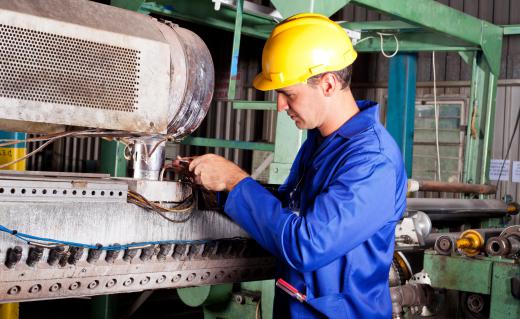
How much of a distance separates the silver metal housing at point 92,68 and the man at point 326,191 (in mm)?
A: 224

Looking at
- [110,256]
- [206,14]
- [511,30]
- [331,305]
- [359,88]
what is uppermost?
[511,30]

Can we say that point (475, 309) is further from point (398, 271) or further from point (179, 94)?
point (179, 94)

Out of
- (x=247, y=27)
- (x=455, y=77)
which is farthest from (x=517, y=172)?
(x=247, y=27)

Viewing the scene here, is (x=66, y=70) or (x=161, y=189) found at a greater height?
(x=66, y=70)

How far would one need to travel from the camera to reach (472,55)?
509 cm

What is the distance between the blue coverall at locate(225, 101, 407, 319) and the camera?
5.73 feet

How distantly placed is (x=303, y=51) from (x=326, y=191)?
421 mm

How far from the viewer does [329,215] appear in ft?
5.68

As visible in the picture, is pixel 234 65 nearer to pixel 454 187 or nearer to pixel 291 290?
pixel 291 290

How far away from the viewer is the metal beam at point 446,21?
12.4 feet

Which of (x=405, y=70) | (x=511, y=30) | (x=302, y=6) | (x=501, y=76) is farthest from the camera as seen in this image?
(x=501, y=76)

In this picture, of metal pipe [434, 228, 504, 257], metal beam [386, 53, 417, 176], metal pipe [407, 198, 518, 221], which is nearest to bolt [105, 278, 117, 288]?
metal pipe [434, 228, 504, 257]

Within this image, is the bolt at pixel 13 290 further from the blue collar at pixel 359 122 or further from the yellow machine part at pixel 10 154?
the yellow machine part at pixel 10 154

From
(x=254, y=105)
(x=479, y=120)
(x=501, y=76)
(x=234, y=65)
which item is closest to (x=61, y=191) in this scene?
(x=234, y=65)
